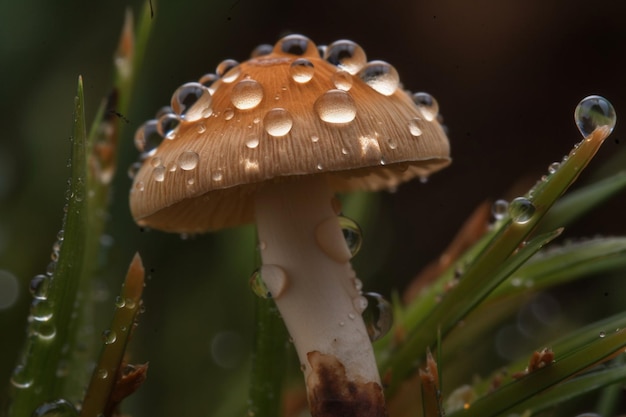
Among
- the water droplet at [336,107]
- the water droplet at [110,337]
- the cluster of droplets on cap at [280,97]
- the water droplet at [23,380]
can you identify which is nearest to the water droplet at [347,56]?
the cluster of droplets on cap at [280,97]

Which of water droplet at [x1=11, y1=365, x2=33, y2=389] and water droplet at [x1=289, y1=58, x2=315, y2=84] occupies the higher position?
water droplet at [x1=289, y1=58, x2=315, y2=84]

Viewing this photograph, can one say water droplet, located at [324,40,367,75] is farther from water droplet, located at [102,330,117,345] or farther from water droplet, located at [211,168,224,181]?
water droplet, located at [102,330,117,345]

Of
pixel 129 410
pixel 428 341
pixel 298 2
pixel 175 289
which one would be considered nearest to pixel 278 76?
pixel 428 341

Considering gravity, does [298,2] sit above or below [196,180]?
below

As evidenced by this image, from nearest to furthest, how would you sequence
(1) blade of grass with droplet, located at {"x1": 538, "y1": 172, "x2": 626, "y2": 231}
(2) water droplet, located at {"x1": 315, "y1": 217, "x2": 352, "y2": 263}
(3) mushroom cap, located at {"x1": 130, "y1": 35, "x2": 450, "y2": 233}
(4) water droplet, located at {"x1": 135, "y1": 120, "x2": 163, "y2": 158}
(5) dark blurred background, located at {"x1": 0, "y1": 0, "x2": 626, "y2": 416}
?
(3) mushroom cap, located at {"x1": 130, "y1": 35, "x2": 450, "y2": 233} → (2) water droplet, located at {"x1": 315, "y1": 217, "x2": 352, "y2": 263} → (4) water droplet, located at {"x1": 135, "y1": 120, "x2": 163, "y2": 158} → (1) blade of grass with droplet, located at {"x1": 538, "y1": 172, "x2": 626, "y2": 231} → (5) dark blurred background, located at {"x1": 0, "y1": 0, "x2": 626, "y2": 416}

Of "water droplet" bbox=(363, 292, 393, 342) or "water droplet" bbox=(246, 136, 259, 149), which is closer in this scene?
"water droplet" bbox=(246, 136, 259, 149)

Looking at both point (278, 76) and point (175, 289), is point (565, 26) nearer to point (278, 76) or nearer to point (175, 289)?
point (175, 289)

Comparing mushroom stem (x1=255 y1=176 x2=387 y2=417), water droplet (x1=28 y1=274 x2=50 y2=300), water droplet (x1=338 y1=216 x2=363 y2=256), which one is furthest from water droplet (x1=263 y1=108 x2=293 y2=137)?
water droplet (x1=28 y1=274 x2=50 y2=300)
